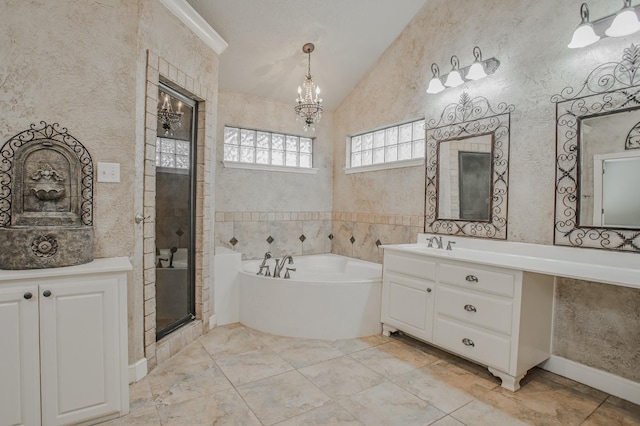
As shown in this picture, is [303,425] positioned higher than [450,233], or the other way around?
[450,233]

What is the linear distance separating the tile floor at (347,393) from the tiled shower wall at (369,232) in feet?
4.04

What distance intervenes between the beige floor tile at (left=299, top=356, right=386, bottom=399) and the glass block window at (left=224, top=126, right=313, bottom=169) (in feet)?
8.37

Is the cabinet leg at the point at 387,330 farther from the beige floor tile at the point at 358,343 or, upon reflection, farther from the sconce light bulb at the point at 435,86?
the sconce light bulb at the point at 435,86

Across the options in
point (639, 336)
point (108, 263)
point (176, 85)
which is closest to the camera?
point (108, 263)

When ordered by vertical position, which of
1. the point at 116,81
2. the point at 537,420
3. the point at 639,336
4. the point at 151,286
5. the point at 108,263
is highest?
the point at 116,81

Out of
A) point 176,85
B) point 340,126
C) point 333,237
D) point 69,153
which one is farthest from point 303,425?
point 340,126

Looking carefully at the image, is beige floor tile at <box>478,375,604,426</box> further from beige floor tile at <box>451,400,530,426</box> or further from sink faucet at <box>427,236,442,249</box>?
sink faucet at <box>427,236,442,249</box>

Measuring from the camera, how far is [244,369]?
2.38 meters

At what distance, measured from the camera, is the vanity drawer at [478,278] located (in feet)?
7.12

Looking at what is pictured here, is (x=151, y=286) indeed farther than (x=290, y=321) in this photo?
No

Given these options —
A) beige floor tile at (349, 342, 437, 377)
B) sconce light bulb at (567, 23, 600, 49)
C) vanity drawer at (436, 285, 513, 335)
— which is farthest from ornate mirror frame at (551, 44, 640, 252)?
beige floor tile at (349, 342, 437, 377)

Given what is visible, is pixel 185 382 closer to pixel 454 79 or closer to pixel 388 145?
pixel 388 145

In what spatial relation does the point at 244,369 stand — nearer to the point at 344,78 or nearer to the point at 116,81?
the point at 116,81

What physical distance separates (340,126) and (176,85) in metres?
2.43
